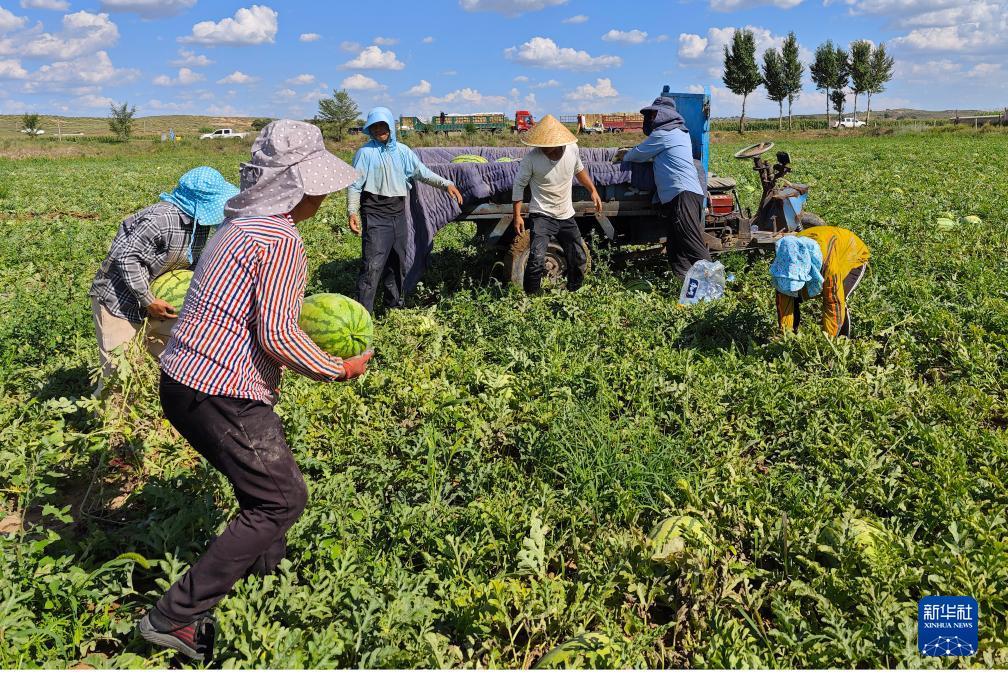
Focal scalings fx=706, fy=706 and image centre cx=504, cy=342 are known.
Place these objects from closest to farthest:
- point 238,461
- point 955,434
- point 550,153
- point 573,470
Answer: point 238,461, point 573,470, point 955,434, point 550,153

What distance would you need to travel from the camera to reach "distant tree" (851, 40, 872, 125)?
65.6 meters

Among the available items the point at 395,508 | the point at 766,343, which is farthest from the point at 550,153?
the point at 395,508

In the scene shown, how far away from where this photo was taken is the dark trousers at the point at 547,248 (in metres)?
7.14

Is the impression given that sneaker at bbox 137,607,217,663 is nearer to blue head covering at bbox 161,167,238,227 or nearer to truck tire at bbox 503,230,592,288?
blue head covering at bbox 161,167,238,227

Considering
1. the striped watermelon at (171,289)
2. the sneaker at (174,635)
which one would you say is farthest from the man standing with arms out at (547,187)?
the sneaker at (174,635)

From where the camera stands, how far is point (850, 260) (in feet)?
18.1

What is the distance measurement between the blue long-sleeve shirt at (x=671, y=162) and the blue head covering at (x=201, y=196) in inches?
175

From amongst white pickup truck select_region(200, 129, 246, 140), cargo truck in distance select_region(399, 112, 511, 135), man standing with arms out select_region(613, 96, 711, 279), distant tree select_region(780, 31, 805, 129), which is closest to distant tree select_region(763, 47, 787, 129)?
distant tree select_region(780, 31, 805, 129)

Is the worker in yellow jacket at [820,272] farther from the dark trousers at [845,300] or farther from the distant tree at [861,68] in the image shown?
the distant tree at [861,68]

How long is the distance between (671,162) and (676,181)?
208 millimetres

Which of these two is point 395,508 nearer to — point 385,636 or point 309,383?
point 385,636

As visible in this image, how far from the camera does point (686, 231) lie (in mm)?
7324

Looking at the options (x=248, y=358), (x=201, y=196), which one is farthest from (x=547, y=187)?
(x=248, y=358)

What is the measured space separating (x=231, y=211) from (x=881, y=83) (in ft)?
254
